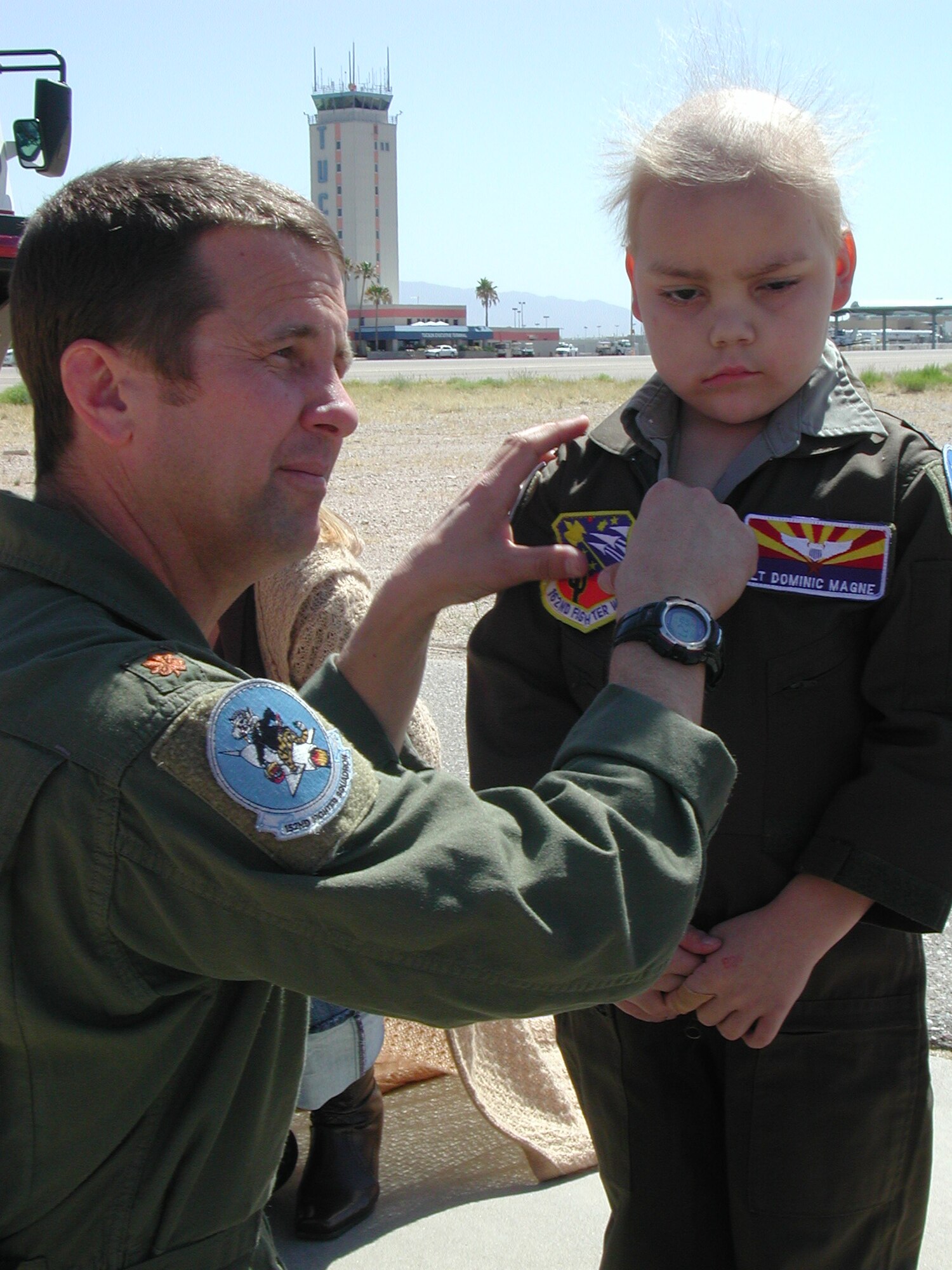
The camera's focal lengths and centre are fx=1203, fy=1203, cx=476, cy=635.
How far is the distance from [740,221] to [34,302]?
2.99 feet

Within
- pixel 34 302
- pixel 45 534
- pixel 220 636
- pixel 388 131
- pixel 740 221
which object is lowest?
pixel 220 636

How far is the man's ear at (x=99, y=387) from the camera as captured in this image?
144 cm

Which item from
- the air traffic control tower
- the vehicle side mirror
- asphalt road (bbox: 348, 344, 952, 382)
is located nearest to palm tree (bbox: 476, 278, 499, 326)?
the air traffic control tower

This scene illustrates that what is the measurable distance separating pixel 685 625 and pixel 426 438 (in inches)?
669

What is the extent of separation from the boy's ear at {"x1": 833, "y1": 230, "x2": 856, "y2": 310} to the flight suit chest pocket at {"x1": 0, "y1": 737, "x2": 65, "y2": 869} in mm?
1213

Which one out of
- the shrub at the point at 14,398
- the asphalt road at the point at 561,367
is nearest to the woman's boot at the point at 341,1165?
the shrub at the point at 14,398

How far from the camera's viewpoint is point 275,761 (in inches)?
44.0

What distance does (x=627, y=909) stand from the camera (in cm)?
117

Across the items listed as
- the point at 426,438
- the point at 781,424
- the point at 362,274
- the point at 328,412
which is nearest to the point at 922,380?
the point at 426,438

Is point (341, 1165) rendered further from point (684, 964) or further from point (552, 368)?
point (552, 368)

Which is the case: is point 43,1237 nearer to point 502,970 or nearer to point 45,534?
point 502,970

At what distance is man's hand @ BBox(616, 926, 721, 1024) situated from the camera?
1584 millimetres

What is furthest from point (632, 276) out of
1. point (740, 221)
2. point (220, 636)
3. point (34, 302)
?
point (220, 636)

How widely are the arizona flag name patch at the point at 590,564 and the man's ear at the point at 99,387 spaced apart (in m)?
0.62
